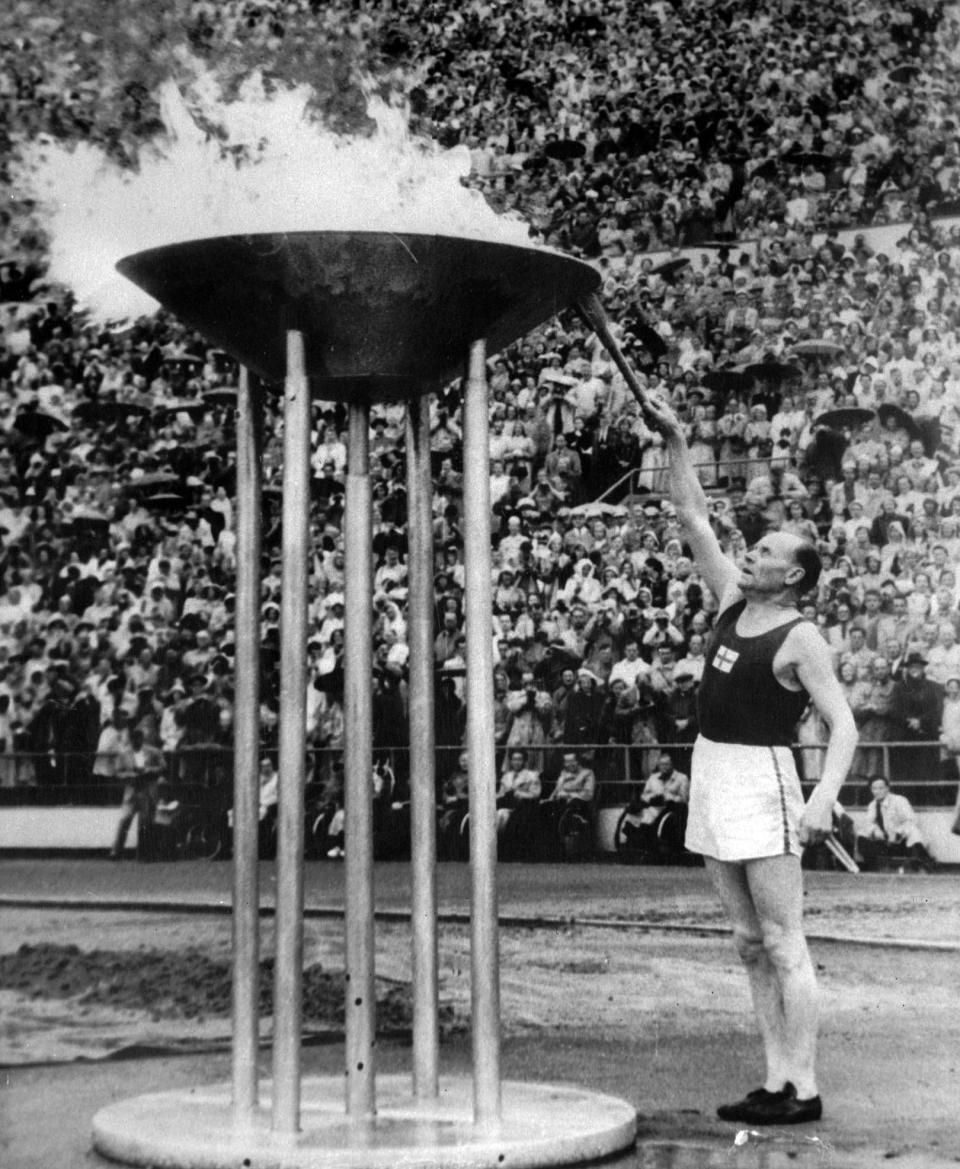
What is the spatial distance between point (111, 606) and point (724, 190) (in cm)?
356

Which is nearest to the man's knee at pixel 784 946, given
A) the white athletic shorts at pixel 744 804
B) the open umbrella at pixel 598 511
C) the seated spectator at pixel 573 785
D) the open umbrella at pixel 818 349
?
the white athletic shorts at pixel 744 804

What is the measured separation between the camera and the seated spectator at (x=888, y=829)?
7340mm

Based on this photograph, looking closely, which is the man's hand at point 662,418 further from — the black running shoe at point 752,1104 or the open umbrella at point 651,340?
the open umbrella at point 651,340

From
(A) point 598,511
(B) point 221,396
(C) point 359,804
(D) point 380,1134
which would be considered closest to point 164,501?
(B) point 221,396

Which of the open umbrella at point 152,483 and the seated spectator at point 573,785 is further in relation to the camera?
the open umbrella at point 152,483

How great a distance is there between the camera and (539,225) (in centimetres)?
844

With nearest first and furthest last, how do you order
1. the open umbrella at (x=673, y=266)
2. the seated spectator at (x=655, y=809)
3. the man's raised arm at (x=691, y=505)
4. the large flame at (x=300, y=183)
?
the large flame at (x=300, y=183)
the man's raised arm at (x=691, y=505)
the seated spectator at (x=655, y=809)
the open umbrella at (x=673, y=266)

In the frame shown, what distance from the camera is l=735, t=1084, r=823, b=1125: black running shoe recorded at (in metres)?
4.54

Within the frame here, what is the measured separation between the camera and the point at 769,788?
4559 millimetres

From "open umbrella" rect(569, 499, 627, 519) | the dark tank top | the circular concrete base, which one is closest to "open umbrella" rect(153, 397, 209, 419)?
"open umbrella" rect(569, 499, 627, 519)

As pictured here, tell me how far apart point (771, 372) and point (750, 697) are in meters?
3.61

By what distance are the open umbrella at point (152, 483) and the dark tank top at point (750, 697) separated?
449 cm

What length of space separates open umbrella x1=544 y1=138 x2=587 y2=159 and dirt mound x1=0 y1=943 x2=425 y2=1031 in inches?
158

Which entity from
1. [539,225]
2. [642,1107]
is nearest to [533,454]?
[539,225]
